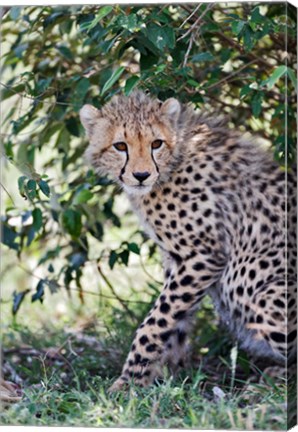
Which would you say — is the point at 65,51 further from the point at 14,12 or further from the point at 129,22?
the point at 129,22

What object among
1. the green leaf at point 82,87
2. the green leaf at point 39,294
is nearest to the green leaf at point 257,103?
the green leaf at point 82,87

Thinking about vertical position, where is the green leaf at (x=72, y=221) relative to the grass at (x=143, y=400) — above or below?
above

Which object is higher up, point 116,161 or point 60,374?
point 116,161

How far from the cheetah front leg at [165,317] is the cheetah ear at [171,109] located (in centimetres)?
60

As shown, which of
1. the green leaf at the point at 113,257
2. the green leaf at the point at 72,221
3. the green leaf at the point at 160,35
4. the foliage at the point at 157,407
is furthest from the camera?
the green leaf at the point at 113,257

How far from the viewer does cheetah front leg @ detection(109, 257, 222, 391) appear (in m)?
4.28

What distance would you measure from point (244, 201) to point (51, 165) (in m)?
1.46

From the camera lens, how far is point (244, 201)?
438 centimetres

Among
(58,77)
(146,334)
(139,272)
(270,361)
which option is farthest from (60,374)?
(139,272)

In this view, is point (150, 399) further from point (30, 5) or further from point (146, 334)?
point (30, 5)

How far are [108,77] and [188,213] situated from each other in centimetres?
70

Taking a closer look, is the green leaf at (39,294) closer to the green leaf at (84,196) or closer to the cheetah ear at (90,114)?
the green leaf at (84,196)

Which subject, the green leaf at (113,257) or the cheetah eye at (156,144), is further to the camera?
the green leaf at (113,257)

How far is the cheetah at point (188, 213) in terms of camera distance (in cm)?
424
